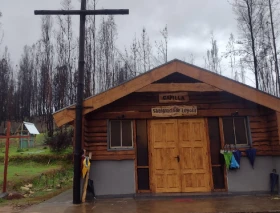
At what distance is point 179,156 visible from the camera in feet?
29.9

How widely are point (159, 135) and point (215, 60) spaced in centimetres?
2316

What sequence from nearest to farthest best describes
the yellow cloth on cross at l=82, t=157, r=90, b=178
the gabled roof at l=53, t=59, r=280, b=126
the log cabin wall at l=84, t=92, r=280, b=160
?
1. the yellow cloth on cross at l=82, t=157, r=90, b=178
2. the gabled roof at l=53, t=59, r=280, b=126
3. the log cabin wall at l=84, t=92, r=280, b=160

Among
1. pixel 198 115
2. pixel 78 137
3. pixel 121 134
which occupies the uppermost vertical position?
pixel 198 115

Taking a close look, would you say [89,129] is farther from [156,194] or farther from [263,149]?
[263,149]

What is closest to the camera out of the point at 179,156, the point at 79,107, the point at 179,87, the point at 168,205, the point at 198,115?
the point at 168,205

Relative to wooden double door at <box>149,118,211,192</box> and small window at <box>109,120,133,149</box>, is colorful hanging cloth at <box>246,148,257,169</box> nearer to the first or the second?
wooden double door at <box>149,118,211,192</box>

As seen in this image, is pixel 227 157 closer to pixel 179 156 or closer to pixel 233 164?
pixel 233 164

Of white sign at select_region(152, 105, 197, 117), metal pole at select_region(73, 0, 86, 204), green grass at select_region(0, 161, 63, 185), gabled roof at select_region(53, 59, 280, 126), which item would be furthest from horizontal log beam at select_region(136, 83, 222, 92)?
green grass at select_region(0, 161, 63, 185)

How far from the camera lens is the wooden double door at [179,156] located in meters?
9.00

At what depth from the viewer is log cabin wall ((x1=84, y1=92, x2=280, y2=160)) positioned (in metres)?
8.94

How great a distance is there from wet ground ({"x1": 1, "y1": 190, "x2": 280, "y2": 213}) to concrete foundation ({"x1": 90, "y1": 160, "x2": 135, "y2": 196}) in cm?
42

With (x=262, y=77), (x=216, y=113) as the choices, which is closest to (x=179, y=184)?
(x=216, y=113)

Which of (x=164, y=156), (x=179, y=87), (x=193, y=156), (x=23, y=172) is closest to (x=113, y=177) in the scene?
(x=164, y=156)

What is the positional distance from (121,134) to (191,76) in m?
2.89
